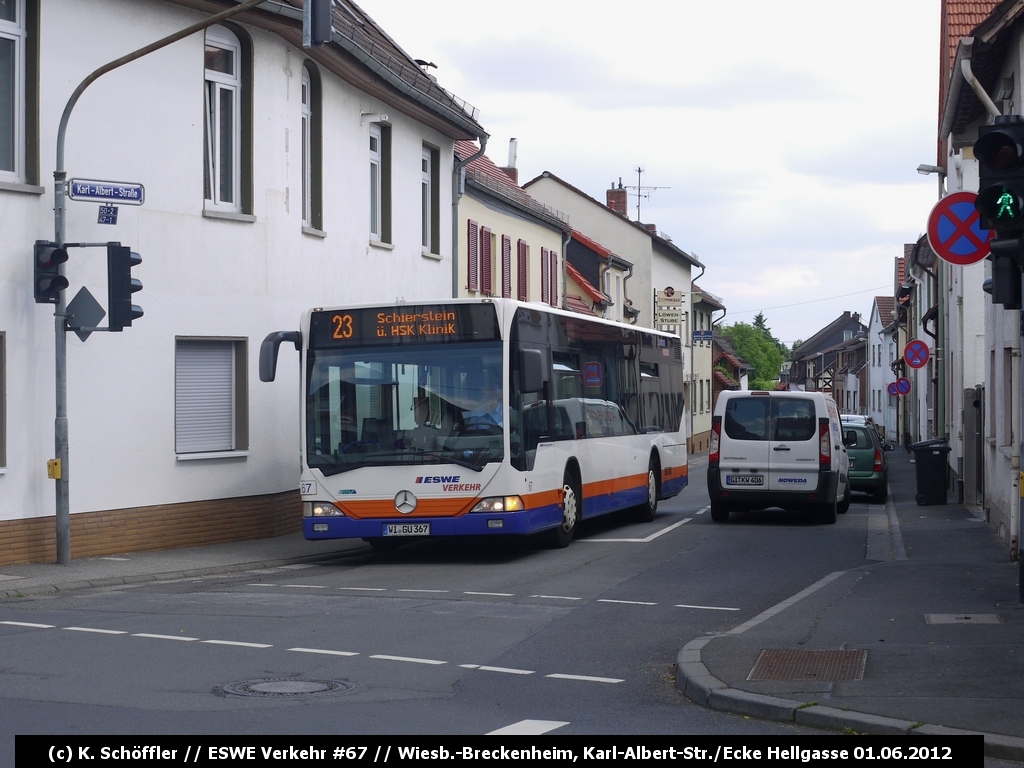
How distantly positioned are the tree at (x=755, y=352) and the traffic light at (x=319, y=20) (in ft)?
426

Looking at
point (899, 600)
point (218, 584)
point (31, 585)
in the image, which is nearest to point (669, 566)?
point (899, 600)

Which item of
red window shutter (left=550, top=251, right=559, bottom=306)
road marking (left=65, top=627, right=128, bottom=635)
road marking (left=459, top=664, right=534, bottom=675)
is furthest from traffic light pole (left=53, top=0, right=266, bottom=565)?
red window shutter (left=550, top=251, right=559, bottom=306)

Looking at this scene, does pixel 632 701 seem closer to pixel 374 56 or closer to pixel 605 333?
pixel 605 333

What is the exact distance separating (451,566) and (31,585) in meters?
4.67

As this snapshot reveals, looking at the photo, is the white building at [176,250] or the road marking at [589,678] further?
the white building at [176,250]

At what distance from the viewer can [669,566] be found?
15133 millimetres

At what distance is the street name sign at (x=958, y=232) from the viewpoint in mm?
11445

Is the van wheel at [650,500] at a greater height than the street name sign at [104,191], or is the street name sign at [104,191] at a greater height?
the street name sign at [104,191]

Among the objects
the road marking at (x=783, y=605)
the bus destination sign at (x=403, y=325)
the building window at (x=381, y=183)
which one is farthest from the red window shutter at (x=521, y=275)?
the road marking at (x=783, y=605)

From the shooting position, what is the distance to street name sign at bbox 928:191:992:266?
11445mm

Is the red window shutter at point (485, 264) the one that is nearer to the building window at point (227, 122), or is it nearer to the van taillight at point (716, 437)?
the van taillight at point (716, 437)

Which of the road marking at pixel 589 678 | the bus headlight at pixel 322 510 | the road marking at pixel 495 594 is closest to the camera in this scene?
the road marking at pixel 589 678

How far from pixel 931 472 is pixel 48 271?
57.5 ft

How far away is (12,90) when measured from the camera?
49.9 ft
